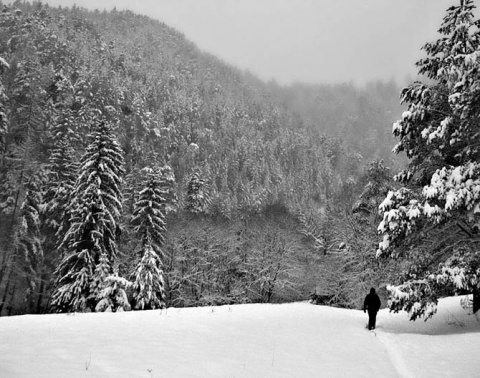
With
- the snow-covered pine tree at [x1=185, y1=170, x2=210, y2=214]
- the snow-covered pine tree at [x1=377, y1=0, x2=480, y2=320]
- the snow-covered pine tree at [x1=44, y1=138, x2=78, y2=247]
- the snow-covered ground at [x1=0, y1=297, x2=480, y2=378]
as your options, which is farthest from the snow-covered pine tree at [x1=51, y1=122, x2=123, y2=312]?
the snow-covered pine tree at [x1=185, y1=170, x2=210, y2=214]

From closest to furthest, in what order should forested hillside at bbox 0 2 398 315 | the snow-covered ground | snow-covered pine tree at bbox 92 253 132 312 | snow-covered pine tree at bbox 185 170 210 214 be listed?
1. the snow-covered ground
2. snow-covered pine tree at bbox 92 253 132 312
3. forested hillside at bbox 0 2 398 315
4. snow-covered pine tree at bbox 185 170 210 214

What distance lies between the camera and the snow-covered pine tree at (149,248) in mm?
27547

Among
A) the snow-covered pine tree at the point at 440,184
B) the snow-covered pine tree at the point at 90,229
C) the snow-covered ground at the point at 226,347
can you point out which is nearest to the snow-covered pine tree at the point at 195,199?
the snow-covered pine tree at the point at 90,229

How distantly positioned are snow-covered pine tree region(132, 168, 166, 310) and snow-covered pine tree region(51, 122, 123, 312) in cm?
267

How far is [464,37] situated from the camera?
12.8 metres

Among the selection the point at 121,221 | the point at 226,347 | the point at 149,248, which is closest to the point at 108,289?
the point at 149,248

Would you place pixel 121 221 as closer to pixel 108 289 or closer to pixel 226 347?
pixel 108 289

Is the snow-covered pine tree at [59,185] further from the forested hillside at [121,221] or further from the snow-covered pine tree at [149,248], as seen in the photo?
the snow-covered pine tree at [149,248]

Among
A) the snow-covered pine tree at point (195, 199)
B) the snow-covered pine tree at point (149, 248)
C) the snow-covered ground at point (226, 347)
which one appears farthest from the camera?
the snow-covered pine tree at point (195, 199)

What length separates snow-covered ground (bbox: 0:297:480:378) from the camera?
20.9 feet

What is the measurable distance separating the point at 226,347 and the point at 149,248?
22106 mm

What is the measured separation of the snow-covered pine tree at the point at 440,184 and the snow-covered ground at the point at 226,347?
161cm

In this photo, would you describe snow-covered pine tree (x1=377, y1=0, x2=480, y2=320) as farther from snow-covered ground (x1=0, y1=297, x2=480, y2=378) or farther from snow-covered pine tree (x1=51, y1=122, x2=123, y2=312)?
snow-covered pine tree (x1=51, y1=122, x2=123, y2=312)

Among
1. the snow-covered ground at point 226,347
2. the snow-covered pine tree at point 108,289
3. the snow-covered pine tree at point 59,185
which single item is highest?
the snow-covered pine tree at point 59,185
